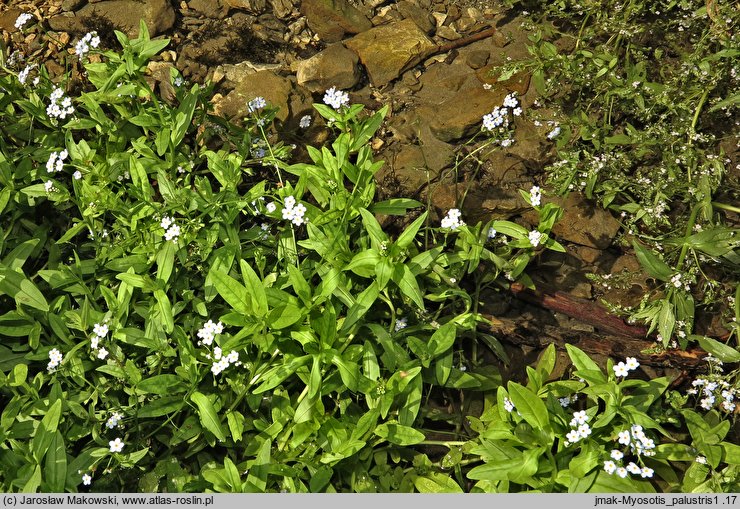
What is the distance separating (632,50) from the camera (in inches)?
184

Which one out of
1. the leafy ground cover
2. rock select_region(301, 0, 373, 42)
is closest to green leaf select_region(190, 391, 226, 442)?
the leafy ground cover

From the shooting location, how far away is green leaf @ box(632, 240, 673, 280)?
3.64 meters

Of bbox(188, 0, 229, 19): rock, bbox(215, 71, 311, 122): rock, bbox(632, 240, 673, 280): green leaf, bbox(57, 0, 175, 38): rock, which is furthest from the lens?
bbox(188, 0, 229, 19): rock

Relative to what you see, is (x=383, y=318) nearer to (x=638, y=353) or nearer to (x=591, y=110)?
(x=638, y=353)

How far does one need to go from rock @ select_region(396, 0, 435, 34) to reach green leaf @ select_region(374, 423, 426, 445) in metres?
3.02

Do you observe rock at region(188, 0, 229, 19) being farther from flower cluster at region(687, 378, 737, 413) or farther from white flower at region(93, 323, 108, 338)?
flower cluster at region(687, 378, 737, 413)

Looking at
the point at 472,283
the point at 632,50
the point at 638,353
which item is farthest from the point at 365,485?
the point at 632,50

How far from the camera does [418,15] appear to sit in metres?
5.12

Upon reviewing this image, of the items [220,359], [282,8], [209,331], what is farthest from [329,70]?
[220,359]

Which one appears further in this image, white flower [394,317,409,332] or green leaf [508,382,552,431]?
white flower [394,317,409,332]

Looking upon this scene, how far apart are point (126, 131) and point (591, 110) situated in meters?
3.05

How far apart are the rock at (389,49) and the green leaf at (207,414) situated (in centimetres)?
265

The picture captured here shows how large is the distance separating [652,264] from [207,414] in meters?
2.44

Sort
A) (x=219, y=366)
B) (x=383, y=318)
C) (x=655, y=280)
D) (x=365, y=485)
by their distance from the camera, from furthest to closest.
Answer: (x=655, y=280) → (x=383, y=318) → (x=365, y=485) → (x=219, y=366)
